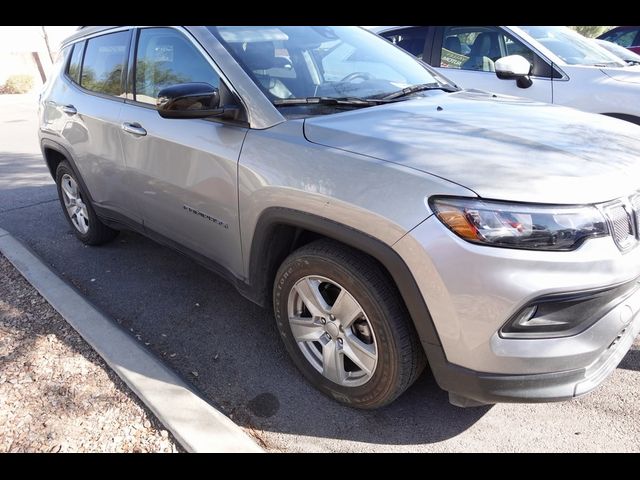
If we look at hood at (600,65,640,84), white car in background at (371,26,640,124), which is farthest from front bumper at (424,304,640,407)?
hood at (600,65,640,84)

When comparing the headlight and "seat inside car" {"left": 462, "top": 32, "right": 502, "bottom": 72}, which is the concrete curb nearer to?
the headlight

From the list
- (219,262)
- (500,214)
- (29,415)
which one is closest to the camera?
(500,214)

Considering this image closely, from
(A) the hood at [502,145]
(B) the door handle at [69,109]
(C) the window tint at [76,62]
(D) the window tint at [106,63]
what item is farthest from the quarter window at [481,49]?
(B) the door handle at [69,109]

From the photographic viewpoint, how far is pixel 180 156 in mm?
2631

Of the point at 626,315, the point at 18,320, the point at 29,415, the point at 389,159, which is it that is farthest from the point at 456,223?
the point at 18,320

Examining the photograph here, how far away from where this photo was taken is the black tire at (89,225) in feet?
12.8

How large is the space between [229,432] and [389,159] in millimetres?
1375

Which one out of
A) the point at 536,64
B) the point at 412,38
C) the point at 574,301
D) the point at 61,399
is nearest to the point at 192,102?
the point at 61,399

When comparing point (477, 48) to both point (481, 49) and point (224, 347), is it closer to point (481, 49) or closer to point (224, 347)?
point (481, 49)

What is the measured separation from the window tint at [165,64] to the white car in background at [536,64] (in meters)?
2.45

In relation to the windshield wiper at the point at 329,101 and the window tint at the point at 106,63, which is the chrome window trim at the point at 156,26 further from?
the windshield wiper at the point at 329,101

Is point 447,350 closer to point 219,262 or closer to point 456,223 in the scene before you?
point 456,223

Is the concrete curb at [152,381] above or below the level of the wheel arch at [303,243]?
below

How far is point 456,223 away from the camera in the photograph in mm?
1641
